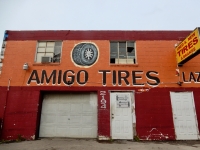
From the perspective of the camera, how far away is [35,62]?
1026 centimetres

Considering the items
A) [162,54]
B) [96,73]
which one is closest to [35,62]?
[96,73]

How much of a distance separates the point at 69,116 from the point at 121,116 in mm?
2689

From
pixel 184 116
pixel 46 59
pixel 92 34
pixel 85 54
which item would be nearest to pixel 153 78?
pixel 184 116

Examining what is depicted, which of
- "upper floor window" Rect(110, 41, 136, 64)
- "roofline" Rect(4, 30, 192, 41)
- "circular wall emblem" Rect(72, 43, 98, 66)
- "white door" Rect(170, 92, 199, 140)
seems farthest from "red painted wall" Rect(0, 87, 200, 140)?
"roofline" Rect(4, 30, 192, 41)

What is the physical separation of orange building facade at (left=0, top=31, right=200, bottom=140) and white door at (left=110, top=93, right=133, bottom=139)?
5cm

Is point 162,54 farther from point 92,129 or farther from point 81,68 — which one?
point 92,129

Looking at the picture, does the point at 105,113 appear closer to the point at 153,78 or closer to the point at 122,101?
Answer: the point at 122,101

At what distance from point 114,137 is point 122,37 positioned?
544 centimetres

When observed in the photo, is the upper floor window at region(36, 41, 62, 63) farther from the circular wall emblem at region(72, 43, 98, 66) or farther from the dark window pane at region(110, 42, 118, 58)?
the dark window pane at region(110, 42, 118, 58)

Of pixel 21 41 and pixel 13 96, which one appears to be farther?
pixel 21 41

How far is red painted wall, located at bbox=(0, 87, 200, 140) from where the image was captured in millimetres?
9078

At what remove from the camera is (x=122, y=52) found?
10.5 metres

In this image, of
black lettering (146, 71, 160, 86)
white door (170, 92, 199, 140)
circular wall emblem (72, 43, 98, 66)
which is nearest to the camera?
white door (170, 92, 199, 140)

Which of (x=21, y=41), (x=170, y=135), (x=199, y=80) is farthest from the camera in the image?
(x=21, y=41)
